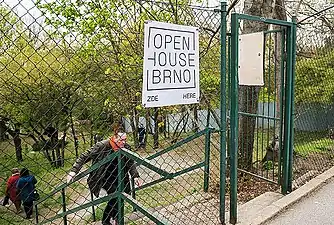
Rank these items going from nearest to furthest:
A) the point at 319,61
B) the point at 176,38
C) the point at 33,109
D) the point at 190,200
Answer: the point at 176,38 → the point at 33,109 → the point at 190,200 → the point at 319,61

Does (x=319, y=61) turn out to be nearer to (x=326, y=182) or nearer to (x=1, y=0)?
(x=326, y=182)

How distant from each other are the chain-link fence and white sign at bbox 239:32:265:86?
3.95 ft

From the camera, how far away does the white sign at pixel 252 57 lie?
12.3ft

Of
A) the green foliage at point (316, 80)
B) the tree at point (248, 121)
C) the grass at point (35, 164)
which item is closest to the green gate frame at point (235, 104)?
the tree at point (248, 121)

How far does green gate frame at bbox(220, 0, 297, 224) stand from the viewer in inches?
130

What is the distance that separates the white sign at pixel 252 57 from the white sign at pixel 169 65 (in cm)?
92

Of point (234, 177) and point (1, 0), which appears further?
point (234, 177)

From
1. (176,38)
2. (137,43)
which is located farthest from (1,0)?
(137,43)

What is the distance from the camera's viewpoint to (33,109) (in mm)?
4625

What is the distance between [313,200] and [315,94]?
2.81 meters

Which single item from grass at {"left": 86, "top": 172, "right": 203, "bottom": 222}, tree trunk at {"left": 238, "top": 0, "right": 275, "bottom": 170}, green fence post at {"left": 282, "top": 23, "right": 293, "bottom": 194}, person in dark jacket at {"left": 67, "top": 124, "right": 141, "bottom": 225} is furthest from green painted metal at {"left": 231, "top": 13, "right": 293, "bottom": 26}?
grass at {"left": 86, "top": 172, "right": 203, "bottom": 222}

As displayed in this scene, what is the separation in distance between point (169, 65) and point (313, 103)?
4.04 meters

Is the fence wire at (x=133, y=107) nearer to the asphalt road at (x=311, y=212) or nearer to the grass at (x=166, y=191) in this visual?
the grass at (x=166, y=191)

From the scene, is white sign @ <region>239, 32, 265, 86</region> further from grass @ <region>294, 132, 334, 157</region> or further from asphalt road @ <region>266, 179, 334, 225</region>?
grass @ <region>294, 132, 334, 157</region>
